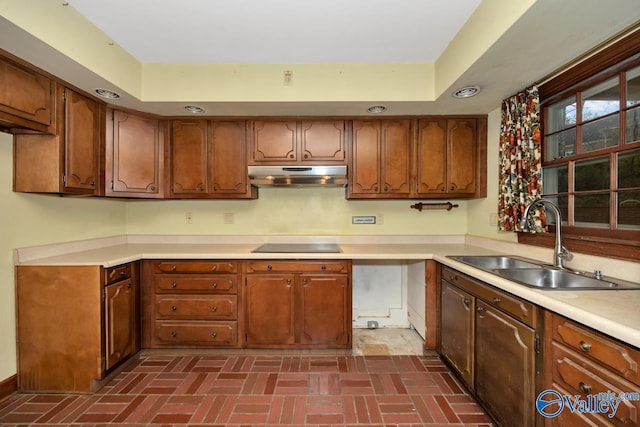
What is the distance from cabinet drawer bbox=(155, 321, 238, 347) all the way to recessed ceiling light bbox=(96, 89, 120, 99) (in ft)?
6.07

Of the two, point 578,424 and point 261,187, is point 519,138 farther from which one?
point 261,187

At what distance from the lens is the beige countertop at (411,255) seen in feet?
3.39

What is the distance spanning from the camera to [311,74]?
86.3 inches

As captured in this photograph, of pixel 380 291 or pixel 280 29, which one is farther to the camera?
pixel 380 291

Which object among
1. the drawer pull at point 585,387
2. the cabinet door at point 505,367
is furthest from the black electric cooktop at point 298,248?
the drawer pull at point 585,387

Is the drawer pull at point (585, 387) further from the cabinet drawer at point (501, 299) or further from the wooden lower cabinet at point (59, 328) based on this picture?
the wooden lower cabinet at point (59, 328)

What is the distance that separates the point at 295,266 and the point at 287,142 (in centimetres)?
112

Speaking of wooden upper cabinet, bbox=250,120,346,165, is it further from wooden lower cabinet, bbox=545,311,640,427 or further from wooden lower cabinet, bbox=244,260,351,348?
wooden lower cabinet, bbox=545,311,640,427

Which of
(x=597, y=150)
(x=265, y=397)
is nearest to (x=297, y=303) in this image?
(x=265, y=397)

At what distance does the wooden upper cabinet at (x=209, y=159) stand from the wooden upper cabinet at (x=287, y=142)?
0.45 ft

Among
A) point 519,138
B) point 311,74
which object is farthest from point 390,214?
point 311,74

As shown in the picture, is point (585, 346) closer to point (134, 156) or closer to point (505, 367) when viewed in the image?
point (505, 367)

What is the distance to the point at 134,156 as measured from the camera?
8.04 ft

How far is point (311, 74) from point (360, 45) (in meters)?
0.43
